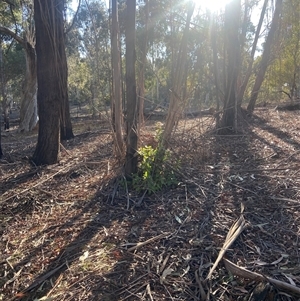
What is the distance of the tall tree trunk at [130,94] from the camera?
3.06 m

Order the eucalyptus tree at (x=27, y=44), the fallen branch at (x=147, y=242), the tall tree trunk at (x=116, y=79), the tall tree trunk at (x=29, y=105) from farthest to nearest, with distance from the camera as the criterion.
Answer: the tall tree trunk at (x=29, y=105), the eucalyptus tree at (x=27, y=44), the tall tree trunk at (x=116, y=79), the fallen branch at (x=147, y=242)

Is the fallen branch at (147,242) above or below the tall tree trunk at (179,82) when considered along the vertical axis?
below

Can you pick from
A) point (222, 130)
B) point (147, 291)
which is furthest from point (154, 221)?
point (222, 130)

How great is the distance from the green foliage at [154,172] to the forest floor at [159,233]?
0.30ft

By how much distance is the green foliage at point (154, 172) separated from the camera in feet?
10.1

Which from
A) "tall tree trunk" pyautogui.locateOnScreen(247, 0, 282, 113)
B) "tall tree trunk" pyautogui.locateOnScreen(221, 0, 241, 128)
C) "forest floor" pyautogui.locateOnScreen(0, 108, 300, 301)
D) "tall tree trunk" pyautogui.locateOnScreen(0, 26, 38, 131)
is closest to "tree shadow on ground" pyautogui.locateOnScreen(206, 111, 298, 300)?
"forest floor" pyautogui.locateOnScreen(0, 108, 300, 301)

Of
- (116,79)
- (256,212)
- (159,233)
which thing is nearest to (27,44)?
(116,79)

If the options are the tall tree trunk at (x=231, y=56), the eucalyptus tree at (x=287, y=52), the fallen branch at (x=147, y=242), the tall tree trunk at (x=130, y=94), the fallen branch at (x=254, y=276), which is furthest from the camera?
the eucalyptus tree at (x=287, y=52)

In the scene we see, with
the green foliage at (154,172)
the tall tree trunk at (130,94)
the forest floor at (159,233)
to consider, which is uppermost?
the tall tree trunk at (130,94)

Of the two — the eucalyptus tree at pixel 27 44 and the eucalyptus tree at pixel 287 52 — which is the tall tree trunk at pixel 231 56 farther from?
the eucalyptus tree at pixel 27 44

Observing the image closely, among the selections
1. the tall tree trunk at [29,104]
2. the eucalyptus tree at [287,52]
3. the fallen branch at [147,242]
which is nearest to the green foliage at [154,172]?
the fallen branch at [147,242]

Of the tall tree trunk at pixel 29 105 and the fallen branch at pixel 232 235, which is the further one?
the tall tree trunk at pixel 29 105

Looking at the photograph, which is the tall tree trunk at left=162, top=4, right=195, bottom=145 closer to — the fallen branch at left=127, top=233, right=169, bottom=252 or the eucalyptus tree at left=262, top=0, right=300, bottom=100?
the fallen branch at left=127, top=233, right=169, bottom=252

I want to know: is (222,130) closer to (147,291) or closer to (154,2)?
(154,2)
